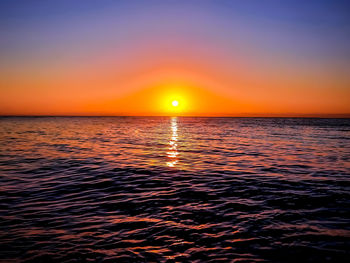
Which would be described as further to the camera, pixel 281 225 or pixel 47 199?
pixel 47 199

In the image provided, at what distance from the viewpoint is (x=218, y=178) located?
11859mm

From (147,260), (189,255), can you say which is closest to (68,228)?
(147,260)

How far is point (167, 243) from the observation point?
215 inches

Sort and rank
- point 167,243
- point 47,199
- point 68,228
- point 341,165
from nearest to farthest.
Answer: point 167,243 < point 68,228 < point 47,199 < point 341,165

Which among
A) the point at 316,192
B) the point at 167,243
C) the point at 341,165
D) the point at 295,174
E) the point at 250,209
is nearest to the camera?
the point at 167,243

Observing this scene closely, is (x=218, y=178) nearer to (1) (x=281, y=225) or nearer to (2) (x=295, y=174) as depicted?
(2) (x=295, y=174)

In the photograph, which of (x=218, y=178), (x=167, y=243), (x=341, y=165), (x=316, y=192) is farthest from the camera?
(x=341, y=165)

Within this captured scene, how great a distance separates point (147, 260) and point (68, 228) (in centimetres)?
256

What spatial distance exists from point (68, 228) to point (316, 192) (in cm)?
908

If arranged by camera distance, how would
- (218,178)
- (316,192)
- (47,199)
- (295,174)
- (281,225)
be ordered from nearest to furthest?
(281,225) → (47,199) → (316,192) → (218,178) → (295,174)

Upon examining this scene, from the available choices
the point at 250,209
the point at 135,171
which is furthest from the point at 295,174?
the point at 135,171

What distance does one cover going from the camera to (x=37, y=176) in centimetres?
1195

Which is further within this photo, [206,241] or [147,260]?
[206,241]

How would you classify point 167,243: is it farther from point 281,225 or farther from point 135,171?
point 135,171
